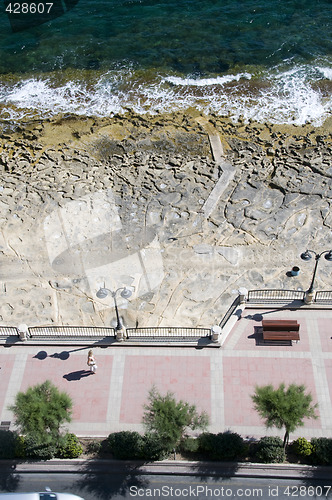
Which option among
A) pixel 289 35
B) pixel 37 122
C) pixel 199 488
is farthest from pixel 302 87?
pixel 199 488

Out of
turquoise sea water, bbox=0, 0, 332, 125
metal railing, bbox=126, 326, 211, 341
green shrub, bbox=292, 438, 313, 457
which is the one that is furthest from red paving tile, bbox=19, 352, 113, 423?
turquoise sea water, bbox=0, 0, 332, 125

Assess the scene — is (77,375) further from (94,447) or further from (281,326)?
(281,326)

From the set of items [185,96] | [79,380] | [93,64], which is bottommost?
[79,380]

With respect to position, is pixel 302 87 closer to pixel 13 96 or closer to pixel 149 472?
pixel 13 96

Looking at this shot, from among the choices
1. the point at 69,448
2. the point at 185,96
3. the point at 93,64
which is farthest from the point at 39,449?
the point at 93,64

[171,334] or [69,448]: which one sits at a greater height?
[171,334]

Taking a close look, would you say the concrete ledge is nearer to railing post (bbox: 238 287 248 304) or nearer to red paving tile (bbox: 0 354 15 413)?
red paving tile (bbox: 0 354 15 413)
